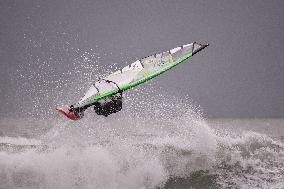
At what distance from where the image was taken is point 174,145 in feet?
53.0

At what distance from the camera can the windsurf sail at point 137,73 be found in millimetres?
11673

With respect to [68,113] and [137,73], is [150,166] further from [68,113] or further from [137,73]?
[68,113]

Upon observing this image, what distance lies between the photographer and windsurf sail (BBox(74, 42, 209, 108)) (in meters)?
11.7

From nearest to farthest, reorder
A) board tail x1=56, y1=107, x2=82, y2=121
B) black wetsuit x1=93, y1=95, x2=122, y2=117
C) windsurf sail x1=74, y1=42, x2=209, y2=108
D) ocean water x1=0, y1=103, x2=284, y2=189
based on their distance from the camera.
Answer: board tail x1=56, y1=107, x2=82, y2=121 < black wetsuit x1=93, y1=95, x2=122, y2=117 < windsurf sail x1=74, y1=42, x2=209, y2=108 < ocean water x1=0, y1=103, x2=284, y2=189

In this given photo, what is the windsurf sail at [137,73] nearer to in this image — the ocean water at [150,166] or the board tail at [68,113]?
the board tail at [68,113]

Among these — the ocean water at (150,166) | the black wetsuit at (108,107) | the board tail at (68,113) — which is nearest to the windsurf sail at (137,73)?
the black wetsuit at (108,107)

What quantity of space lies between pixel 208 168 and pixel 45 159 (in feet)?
20.0

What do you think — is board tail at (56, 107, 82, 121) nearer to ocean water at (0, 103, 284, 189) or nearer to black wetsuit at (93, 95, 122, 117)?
black wetsuit at (93, 95, 122, 117)

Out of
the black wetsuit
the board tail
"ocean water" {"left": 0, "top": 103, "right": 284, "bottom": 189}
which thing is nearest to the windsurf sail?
the black wetsuit

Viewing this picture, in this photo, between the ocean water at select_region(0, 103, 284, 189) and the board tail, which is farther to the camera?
the ocean water at select_region(0, 103, 284, 189)

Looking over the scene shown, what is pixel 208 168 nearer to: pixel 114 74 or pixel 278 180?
pixel 278 180

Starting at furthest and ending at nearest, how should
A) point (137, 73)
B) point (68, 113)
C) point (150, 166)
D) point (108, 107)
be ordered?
point (150, 166), point (137, 73), point (108, 107), point (68, 113)

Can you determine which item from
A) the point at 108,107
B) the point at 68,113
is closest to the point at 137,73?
the point at 108,107

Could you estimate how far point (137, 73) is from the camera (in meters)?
12.4
